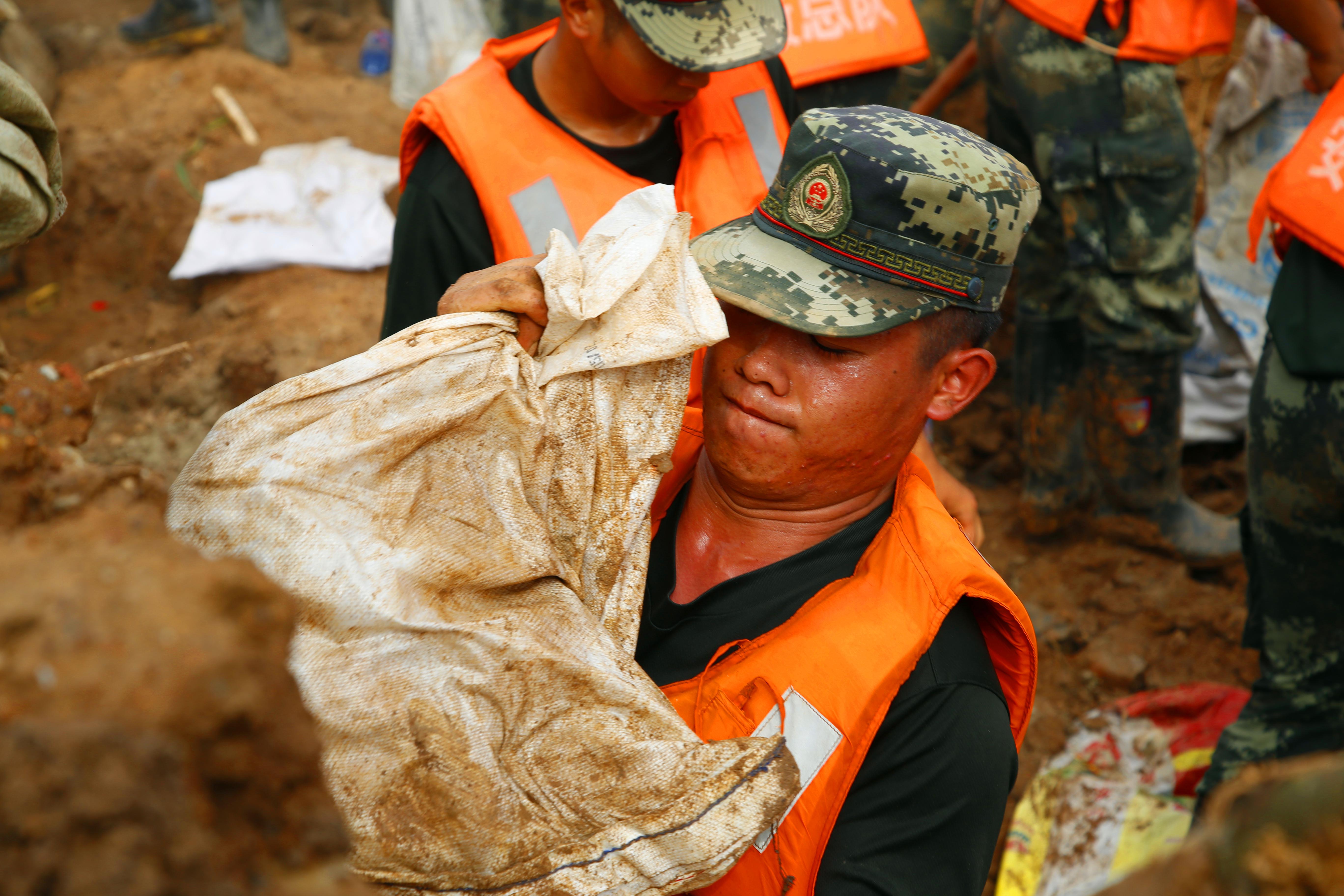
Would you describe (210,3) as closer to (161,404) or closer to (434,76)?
(434,76)

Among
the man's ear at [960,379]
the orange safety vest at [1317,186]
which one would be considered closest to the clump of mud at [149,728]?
the man's ear at [960,379]

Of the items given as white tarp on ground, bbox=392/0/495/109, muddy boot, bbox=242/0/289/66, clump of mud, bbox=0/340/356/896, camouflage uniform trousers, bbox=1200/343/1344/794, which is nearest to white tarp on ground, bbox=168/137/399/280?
white tarp on ground, bbox=392/0/495/109

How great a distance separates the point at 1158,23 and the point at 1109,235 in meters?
0.72

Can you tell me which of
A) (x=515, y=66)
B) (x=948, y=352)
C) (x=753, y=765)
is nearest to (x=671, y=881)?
(x=753, y=765)

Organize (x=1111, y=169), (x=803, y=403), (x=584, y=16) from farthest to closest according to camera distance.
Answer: (x=1111, y=169)
(x=584, y=16)
(x=803, y=403)

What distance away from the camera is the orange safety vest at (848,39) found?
10.5 feet

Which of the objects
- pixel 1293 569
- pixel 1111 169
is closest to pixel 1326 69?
pixel 1111 169

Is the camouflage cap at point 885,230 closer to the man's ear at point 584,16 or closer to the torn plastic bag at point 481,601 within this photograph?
the torn plastic bag at point 481,601

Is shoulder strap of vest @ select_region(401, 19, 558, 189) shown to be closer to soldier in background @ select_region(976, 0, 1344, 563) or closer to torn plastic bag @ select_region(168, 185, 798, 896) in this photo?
torn plastic bag @ select_region(168, 185, 798, 896)

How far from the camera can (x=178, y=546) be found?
67 cm

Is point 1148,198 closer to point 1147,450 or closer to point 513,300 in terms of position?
point 1147,450

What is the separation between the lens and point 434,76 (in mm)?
6230

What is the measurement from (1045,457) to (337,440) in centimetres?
369

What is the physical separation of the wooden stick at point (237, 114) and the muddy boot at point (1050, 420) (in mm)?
4411
